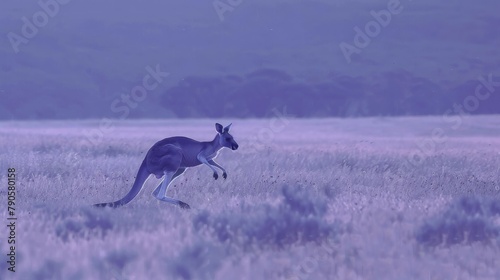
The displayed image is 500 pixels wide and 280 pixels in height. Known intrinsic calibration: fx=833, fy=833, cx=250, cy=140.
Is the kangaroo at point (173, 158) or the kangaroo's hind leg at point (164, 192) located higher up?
the kangaroo at point (173, 158)

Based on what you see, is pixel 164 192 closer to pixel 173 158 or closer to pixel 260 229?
pixel 173 158

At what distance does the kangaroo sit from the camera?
10789 millimetres

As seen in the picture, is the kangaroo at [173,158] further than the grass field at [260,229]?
Yes

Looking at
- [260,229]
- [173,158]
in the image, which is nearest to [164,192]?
[173,158]

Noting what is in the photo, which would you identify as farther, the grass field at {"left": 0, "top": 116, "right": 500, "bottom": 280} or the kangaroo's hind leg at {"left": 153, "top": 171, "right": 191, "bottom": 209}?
the kangaroo's hind leg at {"left": 153, "top": 171, "right": 191, "bottom": 209}

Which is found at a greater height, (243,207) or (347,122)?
(347,122)

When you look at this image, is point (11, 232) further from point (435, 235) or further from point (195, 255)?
point (435, 235)

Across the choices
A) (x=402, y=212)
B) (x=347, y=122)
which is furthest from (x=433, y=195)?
Result: (x=347, y=122)

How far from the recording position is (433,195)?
40.5 ft

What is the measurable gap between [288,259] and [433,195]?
5.31 m

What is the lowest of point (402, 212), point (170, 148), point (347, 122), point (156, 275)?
point (156, 275)

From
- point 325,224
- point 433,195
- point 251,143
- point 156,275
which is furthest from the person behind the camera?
point 251,143

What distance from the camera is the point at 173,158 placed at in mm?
10773

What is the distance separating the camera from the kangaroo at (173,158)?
1079cm
